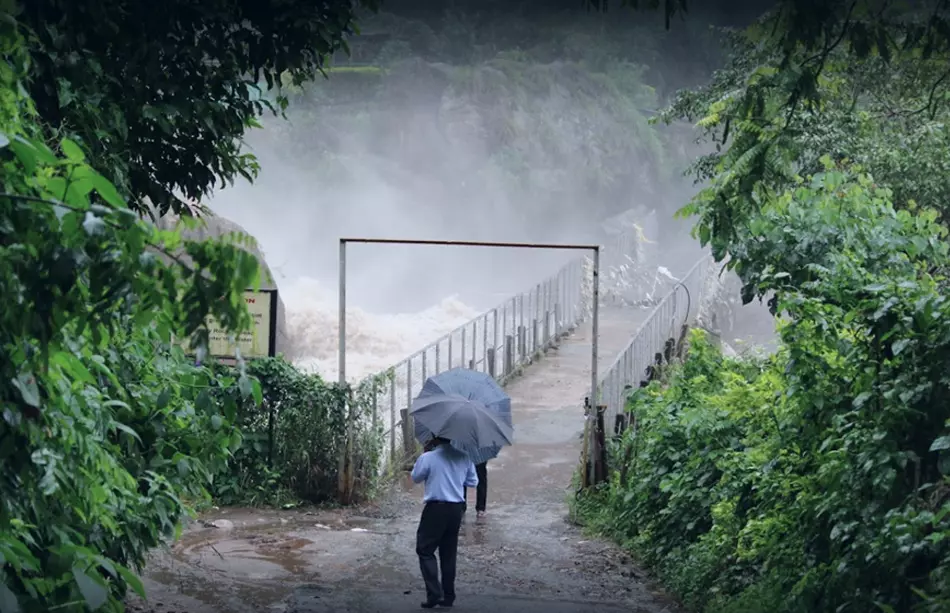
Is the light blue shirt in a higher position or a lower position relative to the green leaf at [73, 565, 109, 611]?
higher

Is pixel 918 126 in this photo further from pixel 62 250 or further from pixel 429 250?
pixel 429 250

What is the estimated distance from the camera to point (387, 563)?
9227mm

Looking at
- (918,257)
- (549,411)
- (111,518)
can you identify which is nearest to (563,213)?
(549,411)

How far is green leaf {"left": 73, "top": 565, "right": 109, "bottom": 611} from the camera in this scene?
340 centimetres

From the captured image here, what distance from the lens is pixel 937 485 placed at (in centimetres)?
533

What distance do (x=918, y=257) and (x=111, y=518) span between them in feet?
20.1

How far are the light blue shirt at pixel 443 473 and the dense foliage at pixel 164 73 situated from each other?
244cm

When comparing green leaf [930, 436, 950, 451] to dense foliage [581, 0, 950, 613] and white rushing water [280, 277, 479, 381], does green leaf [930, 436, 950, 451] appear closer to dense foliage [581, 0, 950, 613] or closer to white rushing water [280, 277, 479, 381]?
dense foliage [581, 0, 950, 613]

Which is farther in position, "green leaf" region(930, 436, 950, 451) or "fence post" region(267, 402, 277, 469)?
"fence post" region(267, 402, 277, 469)

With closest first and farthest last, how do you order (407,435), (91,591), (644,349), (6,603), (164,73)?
(6,603) < (91,591) < (164,73) < (407,435) < (644,349)

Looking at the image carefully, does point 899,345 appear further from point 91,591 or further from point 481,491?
point 481,491

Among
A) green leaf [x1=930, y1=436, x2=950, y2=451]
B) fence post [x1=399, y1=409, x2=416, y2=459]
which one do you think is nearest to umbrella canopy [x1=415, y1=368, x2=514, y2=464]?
green leaf [x1=930, y1=436, x2=950, y2=451]

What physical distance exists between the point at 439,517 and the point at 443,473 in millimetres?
281

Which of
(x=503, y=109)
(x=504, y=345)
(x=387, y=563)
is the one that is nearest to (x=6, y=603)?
(x=387, y=563)
